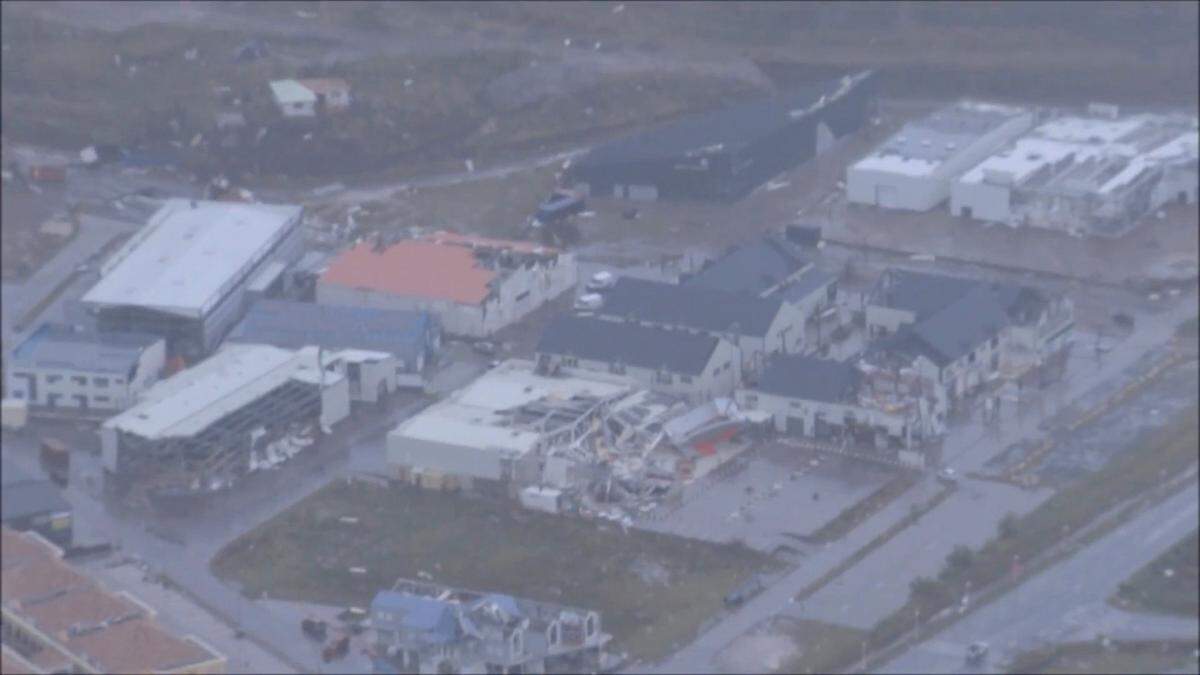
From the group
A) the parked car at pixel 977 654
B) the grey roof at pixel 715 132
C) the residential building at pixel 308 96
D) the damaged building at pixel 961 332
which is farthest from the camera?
the residential building at pixel 308 96

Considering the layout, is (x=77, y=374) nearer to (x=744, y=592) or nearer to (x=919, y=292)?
(x=744, y=592)

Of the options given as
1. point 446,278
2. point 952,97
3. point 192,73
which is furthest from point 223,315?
point 952,97

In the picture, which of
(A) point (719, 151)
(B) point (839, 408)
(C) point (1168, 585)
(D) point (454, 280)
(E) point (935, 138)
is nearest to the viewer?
(C) point (1168, 585)

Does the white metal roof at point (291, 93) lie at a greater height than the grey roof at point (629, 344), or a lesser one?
greater

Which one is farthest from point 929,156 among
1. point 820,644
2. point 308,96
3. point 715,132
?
point 820,644

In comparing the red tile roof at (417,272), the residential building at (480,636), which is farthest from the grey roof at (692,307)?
the residential building at (480,636)

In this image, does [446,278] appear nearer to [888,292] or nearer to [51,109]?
[888,292]

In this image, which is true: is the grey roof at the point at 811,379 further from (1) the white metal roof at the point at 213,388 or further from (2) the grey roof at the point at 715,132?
(2) the grey roof at the point at 715,132
